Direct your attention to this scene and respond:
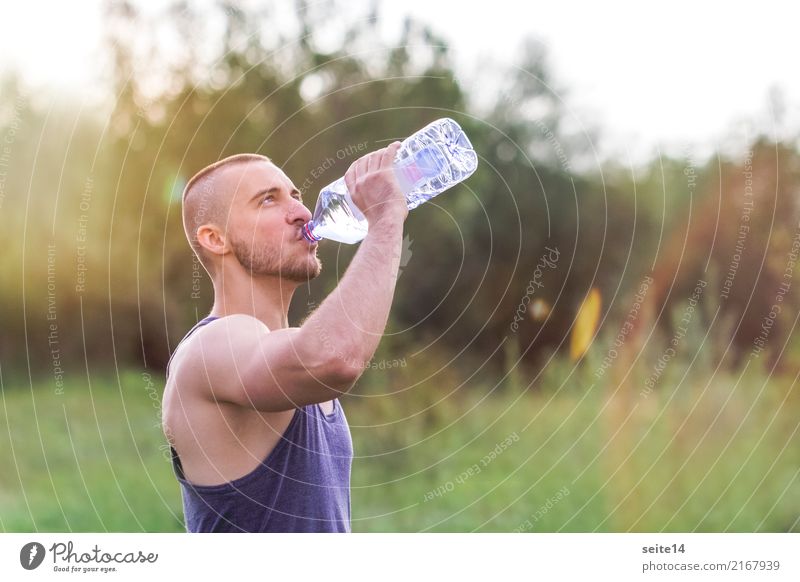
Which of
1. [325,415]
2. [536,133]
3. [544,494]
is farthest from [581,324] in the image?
[325,415]

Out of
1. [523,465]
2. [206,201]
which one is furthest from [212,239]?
[523,465]

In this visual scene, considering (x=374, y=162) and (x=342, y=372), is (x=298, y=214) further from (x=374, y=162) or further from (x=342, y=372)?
(x=342, y=372)

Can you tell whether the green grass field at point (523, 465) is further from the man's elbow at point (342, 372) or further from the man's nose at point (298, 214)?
the man's elbow at point (342, 372)

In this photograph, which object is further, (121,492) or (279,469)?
(121,492)

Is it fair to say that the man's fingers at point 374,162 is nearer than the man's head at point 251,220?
Yes

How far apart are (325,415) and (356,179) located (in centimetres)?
63

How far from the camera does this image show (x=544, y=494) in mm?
4699

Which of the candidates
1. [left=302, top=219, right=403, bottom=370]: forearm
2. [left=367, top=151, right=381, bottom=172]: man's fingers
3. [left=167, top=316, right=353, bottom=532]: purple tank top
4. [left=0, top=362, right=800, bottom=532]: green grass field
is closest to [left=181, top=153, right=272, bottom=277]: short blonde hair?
[left=167, top=316, right=353, bottom=532]: purple tank top

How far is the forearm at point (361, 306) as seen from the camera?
172 cm

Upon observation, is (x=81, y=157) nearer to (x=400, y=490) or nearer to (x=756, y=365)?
(x=400, y=490)

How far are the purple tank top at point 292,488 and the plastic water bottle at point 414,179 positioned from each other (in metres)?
0.68

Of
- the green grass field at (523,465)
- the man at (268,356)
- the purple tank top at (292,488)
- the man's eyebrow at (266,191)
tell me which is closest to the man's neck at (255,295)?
the man at (268,356)

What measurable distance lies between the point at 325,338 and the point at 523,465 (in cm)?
349
